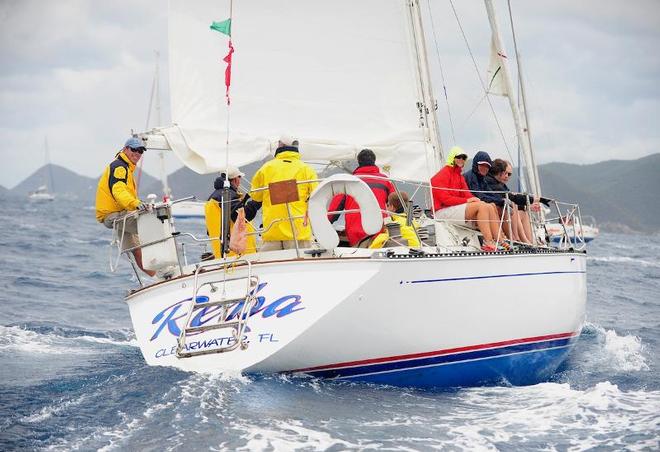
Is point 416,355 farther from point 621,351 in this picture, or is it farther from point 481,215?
point 621,351

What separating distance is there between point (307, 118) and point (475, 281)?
2873mm

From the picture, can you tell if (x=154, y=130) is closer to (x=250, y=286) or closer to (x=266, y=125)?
(x=266, y=125)

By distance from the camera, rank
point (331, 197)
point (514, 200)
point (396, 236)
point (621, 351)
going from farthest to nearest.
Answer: point (621, 351) → point (514, 200) → point (396, 236) → point (331, 197)

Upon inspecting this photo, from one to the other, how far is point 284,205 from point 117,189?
172cm

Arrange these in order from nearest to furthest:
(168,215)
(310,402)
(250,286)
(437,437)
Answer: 1. (437,437)
2. (310,402)
3. (250,286)
4. (168,215)

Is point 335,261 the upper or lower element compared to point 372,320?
upper

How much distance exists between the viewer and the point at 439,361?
714 centimetres

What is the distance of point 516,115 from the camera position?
9.91m

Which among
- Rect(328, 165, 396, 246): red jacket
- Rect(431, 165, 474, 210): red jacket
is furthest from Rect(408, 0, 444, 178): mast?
Rect(328, 165, 396, 246): red jacket

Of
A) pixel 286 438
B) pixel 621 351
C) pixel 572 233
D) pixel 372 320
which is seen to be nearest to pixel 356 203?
pixel 372 320

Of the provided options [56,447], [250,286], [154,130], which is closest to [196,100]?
[154,130]

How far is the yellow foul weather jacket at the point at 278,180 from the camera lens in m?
7.56

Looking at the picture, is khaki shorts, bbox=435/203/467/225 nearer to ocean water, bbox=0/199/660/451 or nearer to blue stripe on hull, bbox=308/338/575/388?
blue stripe on hull, bbox=308/338/575/388

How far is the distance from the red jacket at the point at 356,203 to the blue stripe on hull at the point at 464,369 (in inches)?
54.8
